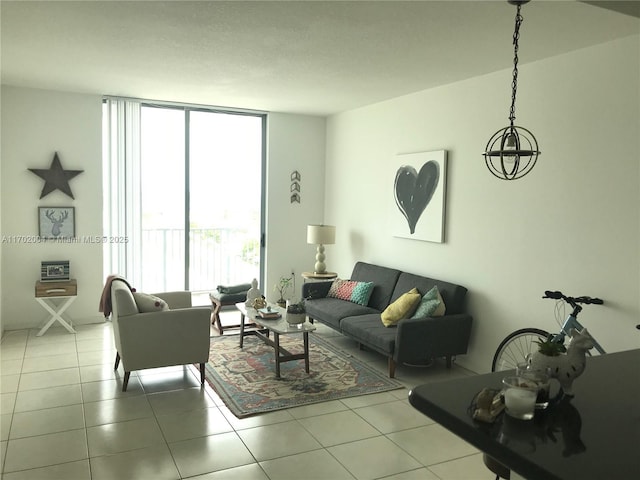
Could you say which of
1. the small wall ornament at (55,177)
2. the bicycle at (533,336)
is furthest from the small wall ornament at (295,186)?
the bicycle at (533,336)

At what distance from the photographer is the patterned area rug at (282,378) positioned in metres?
4.26

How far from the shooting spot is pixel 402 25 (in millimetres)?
3482

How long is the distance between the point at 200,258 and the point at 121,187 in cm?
160

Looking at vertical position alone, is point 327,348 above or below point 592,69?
below

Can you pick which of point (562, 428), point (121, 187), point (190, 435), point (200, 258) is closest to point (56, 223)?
point (121, 187)

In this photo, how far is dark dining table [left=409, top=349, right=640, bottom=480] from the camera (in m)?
1.33

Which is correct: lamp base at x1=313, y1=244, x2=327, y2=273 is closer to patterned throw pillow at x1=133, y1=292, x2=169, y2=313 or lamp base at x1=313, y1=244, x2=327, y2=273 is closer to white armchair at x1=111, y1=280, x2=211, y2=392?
white armchair at x1=111, y1=280, x2=211, y2=392

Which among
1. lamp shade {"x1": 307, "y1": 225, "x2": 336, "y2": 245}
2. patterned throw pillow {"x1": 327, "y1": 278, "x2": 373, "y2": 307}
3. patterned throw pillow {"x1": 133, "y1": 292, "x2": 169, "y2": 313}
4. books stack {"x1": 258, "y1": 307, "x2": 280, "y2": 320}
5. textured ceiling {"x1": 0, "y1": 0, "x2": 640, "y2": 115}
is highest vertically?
textured ceiling {"x1": 0, "y1": 0, "x2": 640, "y2": 115}

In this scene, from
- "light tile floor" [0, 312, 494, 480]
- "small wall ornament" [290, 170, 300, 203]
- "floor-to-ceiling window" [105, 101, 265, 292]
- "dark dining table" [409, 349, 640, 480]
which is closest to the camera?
"dark dining table" [409, 349, 640, 480]

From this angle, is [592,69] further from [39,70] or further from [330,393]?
[39,70]

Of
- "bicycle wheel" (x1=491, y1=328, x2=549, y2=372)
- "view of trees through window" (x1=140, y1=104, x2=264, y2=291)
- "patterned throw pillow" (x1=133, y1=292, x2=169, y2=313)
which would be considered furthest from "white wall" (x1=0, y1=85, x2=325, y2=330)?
"bicycle wheel" (x1=491, y1=328, x2=549, y2=372)

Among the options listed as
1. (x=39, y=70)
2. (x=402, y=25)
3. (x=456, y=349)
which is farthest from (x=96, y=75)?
(x=456, y=349)

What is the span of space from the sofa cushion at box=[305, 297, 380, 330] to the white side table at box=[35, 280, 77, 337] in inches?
106

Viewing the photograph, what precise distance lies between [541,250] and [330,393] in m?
2.08
